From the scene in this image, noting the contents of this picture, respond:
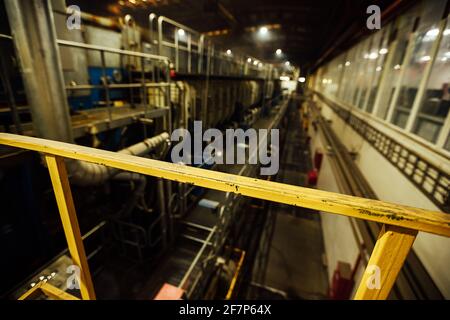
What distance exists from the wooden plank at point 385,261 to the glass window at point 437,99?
8.48 feet

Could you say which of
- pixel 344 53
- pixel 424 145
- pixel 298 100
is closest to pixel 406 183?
pixel 424 145

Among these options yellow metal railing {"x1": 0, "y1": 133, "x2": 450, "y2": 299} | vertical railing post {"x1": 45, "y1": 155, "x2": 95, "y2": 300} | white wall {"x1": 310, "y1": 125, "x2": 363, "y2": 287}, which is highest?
yellow metal railing {"x1": 0, "y1": 133, "x2": 450, "y2": 299}

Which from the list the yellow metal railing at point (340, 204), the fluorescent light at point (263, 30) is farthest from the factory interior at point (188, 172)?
the fluorescent light at point (263, 30)

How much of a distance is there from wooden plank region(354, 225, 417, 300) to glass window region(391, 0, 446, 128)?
10.9ft

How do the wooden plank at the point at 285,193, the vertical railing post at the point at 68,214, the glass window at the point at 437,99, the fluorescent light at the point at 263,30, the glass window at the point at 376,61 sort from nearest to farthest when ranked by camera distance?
the wooden plank at the point at 285,193 → the vertical railing post at the point at 68,214 → the glass window at the point at 437,99 → the glass window at the point at 376,61 → the fluorescent light at the point at 263,30

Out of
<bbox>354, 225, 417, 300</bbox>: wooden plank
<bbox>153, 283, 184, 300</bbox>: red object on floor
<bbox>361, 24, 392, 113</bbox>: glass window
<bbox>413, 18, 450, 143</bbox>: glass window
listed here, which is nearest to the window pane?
<bbox>361, 24, 392, 113</bbox>: glass window

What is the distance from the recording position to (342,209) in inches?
26.7

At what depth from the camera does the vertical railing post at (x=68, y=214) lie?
1045 mm

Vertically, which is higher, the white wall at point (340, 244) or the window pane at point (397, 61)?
the window pane at point (397, 61)

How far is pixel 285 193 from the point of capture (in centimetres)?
72

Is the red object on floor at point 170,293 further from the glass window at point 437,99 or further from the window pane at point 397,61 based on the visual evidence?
the window pane at point 397,61

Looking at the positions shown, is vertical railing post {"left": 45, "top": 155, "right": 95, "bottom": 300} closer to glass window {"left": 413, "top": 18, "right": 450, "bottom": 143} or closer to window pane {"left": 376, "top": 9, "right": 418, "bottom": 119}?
glass window {"left": 413, "top": 18, "right": 450, "bottom": 143}

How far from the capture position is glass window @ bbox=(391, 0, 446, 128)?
2771 mm
